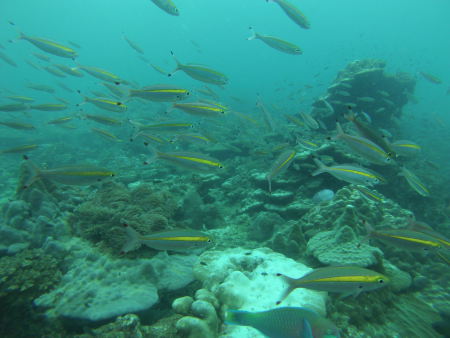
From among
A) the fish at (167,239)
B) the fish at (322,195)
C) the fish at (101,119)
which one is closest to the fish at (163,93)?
the fish at (101,119)

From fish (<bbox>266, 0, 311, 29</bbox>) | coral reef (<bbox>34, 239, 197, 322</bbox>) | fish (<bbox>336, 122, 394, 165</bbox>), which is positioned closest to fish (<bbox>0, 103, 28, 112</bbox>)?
coral reef (<bbox>34, 239, 197, 322</bbox>)

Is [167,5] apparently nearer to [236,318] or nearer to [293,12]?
[293,12]

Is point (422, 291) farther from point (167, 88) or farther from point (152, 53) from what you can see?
point (152, 53)

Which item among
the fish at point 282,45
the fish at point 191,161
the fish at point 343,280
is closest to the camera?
the fish at point 343,280

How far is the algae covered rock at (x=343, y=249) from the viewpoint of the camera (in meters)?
3.63

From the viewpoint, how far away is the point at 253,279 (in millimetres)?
3752

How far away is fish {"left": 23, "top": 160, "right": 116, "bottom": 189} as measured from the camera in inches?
125

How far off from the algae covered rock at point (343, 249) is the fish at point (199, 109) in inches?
132

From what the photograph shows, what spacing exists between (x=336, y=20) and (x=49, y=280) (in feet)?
651

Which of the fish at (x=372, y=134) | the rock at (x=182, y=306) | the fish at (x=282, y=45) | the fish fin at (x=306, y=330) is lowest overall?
the rock at (x=182, y=306)

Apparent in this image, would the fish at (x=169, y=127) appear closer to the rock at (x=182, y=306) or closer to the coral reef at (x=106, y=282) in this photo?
the coral reef at (x=106, y=282)

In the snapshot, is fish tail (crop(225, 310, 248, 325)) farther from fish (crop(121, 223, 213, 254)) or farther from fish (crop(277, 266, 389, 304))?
fish (crop(121, 223, 213, 254))

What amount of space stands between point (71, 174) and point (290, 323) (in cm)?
326

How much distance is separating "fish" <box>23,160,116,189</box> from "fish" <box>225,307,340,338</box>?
8.83 feet
